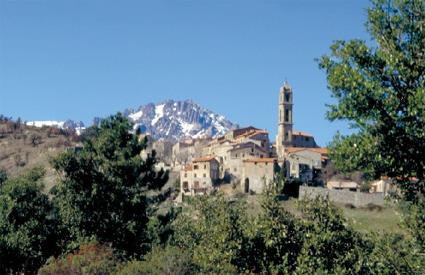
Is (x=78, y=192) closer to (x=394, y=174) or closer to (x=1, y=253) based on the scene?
(x=1, y=253)

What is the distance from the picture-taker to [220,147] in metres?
134

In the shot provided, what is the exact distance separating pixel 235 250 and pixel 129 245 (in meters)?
15.6

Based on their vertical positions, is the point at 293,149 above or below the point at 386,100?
above

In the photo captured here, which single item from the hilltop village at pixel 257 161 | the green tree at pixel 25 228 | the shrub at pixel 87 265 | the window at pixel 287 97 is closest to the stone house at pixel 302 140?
the hilltop village at pixel 257 161

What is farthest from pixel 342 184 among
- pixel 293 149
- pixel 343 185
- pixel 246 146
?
pixel 246 146

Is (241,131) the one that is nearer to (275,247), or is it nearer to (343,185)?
(343,185)

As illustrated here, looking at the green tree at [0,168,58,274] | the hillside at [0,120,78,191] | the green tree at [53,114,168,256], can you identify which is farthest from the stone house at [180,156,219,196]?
the green tree at [0,168,58,274]

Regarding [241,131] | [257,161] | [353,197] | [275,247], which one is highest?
[241,131]

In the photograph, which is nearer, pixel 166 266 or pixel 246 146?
pixel 166 266

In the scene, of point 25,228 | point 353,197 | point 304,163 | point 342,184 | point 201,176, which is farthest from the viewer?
point 201,176

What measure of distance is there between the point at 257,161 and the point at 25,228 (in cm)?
8031

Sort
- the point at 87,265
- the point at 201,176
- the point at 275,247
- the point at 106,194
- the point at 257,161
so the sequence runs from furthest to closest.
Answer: the point at 201,176
the point at 257,161
the point at 106,194
the point at 87,265
the point at 275,247

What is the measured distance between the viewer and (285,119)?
468ft

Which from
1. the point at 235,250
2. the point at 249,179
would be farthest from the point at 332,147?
the point at 249,179
